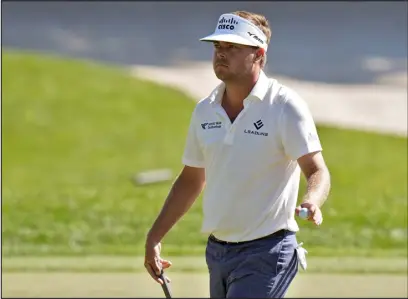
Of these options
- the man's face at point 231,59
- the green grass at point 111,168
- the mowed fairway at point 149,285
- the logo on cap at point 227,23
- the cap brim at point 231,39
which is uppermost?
the logo on cap at point 227,23

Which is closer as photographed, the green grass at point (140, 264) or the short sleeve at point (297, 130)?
the short sleeve at point (297, 130)

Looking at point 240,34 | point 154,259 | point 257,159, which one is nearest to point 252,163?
point 257,159

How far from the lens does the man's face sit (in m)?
4.36

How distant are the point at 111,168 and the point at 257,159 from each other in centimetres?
1135

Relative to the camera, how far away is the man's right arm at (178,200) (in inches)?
186

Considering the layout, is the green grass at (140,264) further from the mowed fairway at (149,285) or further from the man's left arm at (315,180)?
the man's left arm at (315,180)

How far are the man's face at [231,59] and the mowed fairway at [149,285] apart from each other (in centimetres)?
347

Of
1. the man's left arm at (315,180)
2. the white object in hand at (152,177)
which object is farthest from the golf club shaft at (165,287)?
the white object in hand at (152,177)

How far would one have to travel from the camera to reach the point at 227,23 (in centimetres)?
439

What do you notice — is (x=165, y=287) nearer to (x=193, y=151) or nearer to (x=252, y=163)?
(x=193, y=151)

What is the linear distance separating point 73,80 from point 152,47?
414 inches

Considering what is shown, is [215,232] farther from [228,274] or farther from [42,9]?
[42,9]

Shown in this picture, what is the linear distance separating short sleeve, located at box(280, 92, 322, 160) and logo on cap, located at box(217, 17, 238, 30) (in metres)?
0.33

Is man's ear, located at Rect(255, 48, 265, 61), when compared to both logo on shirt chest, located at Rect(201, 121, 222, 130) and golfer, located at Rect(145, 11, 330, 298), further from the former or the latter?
logo on shirt chest, located at Rect(201, 121, 222, 130)
